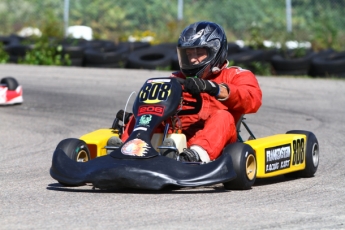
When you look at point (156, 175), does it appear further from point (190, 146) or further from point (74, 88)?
point (74, 88)

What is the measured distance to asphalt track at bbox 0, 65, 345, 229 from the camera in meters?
3.46

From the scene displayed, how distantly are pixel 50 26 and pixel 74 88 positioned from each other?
6613 millimetres

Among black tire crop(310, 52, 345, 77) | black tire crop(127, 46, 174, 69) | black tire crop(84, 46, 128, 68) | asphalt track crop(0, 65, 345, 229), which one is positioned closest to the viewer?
asphalt track crop(0, 65, 345, 229)

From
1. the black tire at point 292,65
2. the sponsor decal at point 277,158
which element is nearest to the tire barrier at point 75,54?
the black tire at point 292,65

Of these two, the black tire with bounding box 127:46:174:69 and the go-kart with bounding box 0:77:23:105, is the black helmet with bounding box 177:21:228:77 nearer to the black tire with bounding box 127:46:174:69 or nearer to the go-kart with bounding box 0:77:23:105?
the go-kart with bounding box 0:77:23:105

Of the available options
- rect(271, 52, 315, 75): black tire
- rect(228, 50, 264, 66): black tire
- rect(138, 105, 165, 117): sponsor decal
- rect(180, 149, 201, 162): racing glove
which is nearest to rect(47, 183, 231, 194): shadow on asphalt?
rect(180, 149, 201, 162): racing glove

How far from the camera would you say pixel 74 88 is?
10836 mm

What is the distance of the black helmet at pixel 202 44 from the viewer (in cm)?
493

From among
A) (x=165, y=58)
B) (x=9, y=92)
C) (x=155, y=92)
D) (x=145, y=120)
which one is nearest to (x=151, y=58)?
(x=165, y=58)

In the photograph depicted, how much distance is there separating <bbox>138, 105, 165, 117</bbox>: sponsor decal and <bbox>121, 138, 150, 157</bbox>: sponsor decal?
24 cm

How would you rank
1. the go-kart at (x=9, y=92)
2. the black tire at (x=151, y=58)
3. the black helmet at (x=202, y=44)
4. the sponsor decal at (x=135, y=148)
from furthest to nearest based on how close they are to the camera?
the black tire at (x=151, y=58)
the go-kart at (x=9, y=92)
the black helmet at (x=202, y=44)
the sponsor decal at (x=135, y=148)

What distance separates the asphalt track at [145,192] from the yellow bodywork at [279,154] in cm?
10

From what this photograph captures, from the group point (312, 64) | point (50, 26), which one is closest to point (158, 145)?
point (312, 64)

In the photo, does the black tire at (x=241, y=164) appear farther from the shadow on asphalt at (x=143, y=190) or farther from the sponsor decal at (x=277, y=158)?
the sponsor decal at (x=277, y=158)
